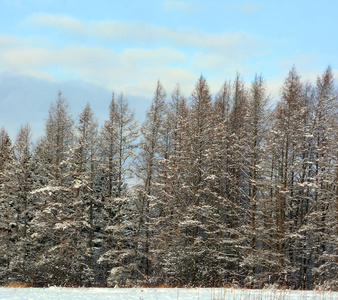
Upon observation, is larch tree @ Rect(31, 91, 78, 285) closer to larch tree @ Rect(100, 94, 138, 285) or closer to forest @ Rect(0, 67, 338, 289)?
forest @ Rect(0, 67, 338, 289)

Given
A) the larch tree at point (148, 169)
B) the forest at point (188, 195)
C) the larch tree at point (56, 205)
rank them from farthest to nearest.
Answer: the larch tree at point (148, 169)
the larch tree at point (56, 205)
the forest at point (188, 195)

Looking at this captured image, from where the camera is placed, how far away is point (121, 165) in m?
26.4

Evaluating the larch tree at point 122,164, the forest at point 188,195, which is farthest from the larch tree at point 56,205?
the larch tree at point 122,164

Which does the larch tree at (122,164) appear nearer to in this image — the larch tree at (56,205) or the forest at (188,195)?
the forest at (188,195)

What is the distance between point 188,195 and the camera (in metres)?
25.7

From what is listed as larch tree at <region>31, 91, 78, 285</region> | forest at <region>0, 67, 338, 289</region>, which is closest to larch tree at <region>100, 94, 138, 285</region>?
forest at <region>0, 67, 338, 289</region>

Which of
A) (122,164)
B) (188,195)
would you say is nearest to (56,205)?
(122,164)

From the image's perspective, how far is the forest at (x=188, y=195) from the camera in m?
22.1

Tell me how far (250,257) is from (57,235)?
16.2 metres

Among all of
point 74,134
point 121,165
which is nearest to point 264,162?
point 121,165

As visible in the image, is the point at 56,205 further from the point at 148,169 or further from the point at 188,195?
the point at 188,195

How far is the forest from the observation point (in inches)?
869

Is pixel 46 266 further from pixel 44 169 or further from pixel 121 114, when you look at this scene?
pixel 121 114

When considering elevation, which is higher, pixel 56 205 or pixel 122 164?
pixel 122 164
